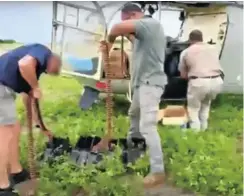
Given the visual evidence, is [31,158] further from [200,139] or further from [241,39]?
[241,39]

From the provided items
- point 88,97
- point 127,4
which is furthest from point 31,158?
point 127,4

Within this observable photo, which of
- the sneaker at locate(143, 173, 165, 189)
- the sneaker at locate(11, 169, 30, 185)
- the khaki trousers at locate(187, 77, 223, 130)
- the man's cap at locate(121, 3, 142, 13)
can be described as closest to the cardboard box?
the khaki trousers at locate(187, 77, 223, 130)

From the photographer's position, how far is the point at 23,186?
1.98 metres

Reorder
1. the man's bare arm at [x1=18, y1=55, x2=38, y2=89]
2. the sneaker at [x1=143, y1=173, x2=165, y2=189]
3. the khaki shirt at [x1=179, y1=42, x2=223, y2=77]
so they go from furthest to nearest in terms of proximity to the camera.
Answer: the khaki shirt at [x1=179, y1=42, x2=223, y2=77] → the sneaker at [x1=143, y1=173, x2=165, y2=189] → the man's bare arm at [x1=18, y1=55, x2=38, y2=89]

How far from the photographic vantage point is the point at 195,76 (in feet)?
6.98

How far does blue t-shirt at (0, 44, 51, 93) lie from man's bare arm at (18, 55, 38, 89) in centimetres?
1

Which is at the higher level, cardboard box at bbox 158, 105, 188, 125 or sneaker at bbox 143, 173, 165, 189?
cardboard box at bbox 158, 105, 188, 125

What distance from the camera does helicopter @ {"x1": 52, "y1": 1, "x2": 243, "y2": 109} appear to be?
6.44ft

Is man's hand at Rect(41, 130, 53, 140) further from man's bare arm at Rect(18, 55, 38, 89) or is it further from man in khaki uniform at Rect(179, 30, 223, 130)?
man in khaki uniform at Rect(179, 30, 223, 130)

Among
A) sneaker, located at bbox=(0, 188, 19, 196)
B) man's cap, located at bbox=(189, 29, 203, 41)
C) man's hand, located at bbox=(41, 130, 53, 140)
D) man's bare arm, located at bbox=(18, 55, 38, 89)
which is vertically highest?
man's cap, located at bbox=(189, 29, 203, 41)

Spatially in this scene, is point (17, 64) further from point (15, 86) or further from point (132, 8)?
point (132, 8)

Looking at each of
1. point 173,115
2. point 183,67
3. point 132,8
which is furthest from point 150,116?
point 132,8

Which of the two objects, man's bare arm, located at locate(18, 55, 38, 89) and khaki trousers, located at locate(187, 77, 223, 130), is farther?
khaki trousers, located at locate(187, 77, 223, 130)

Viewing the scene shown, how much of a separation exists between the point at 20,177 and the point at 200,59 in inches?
22.8
